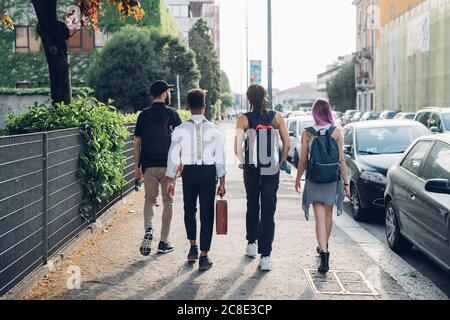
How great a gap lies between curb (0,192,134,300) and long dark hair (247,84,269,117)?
2559 mm

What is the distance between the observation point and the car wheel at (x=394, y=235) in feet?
24.1

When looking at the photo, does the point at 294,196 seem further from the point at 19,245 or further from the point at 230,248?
the point at 19,245

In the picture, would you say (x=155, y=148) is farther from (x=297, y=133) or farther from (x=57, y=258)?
(x=297, y=133)

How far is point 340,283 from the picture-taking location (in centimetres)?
592

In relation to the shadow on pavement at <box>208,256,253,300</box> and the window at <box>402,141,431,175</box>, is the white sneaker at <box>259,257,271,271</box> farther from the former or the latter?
the window at <box>402,141,431,175</box>

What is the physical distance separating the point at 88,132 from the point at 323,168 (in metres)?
3.41

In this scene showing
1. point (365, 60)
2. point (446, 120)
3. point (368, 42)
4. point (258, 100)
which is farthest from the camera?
point (365, 60)

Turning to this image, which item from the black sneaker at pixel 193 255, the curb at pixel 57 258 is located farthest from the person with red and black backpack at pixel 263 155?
A: the curb at pixel 57 258

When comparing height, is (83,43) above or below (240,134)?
above

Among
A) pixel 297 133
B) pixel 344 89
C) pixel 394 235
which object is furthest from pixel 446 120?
pixel 344 89

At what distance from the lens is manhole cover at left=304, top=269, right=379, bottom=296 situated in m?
5.64

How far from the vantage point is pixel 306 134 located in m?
6.51

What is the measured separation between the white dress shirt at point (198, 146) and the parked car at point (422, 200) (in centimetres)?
200

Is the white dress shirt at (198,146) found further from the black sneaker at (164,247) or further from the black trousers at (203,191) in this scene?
the black sneaker at (164,247)
